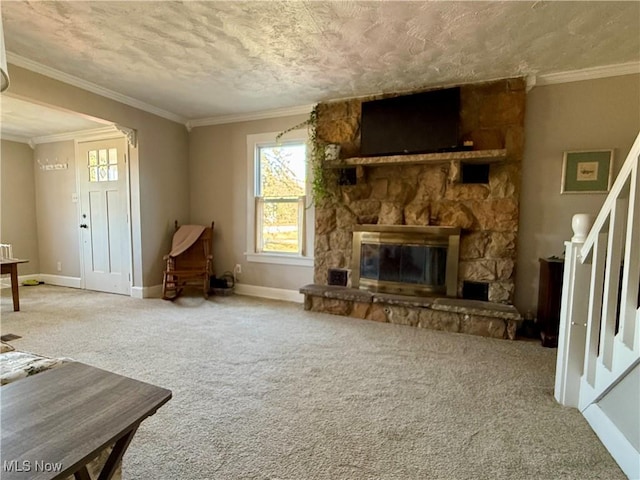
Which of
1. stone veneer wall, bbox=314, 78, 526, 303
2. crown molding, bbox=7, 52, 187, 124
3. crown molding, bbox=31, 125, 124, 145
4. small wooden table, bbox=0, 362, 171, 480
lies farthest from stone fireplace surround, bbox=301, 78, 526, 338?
crown molding, bbox=31, 125, 124, 145

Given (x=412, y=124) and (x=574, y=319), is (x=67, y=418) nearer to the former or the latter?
(x=574, y=319)

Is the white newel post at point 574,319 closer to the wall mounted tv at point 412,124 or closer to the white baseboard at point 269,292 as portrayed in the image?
the wall mounted tv at point 412,124

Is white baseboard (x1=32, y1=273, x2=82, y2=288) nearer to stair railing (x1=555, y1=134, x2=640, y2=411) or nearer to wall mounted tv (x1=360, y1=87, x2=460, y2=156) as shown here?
wall mounted tv (x1=360, y1=87, x2=460, y2=156)

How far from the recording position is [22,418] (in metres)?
0.82

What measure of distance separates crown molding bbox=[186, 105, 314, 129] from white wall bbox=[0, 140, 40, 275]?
2.78m

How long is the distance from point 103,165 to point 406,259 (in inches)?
168

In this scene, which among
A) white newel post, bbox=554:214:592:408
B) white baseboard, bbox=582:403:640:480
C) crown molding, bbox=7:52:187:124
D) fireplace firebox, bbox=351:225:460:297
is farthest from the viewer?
fireplace firebox, bbox=351:225:460:297

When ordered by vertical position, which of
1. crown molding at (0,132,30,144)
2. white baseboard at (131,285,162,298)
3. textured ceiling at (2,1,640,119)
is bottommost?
white baseboard at (131,285,162,298)

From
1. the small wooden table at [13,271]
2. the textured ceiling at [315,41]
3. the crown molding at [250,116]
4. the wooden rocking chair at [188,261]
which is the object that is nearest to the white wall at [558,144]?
the textured ceiling at [315,41]

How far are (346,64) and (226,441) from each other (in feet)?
9.52

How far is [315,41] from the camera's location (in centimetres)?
247

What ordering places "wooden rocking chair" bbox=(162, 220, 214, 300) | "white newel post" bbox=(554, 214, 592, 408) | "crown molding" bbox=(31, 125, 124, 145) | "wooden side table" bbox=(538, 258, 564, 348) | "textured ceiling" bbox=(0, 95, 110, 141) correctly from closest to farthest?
"white newel post" bbox=(554, 214, 592, 408) < "wooden side table" bbox=(538, 258, 564, 348) < "textured ceiling" bbox=(0, 95, 110, 141) < "wooden rocking chair" bbox=(162, 220, 214, 300) < "crown molding" bbox=(31, 125, 124, 145)

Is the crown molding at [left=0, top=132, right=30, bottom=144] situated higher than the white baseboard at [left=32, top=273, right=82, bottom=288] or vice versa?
the crown molding at [left=0, top=132, right=30, bottom=144]

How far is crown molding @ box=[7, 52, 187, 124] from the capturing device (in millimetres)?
2855
